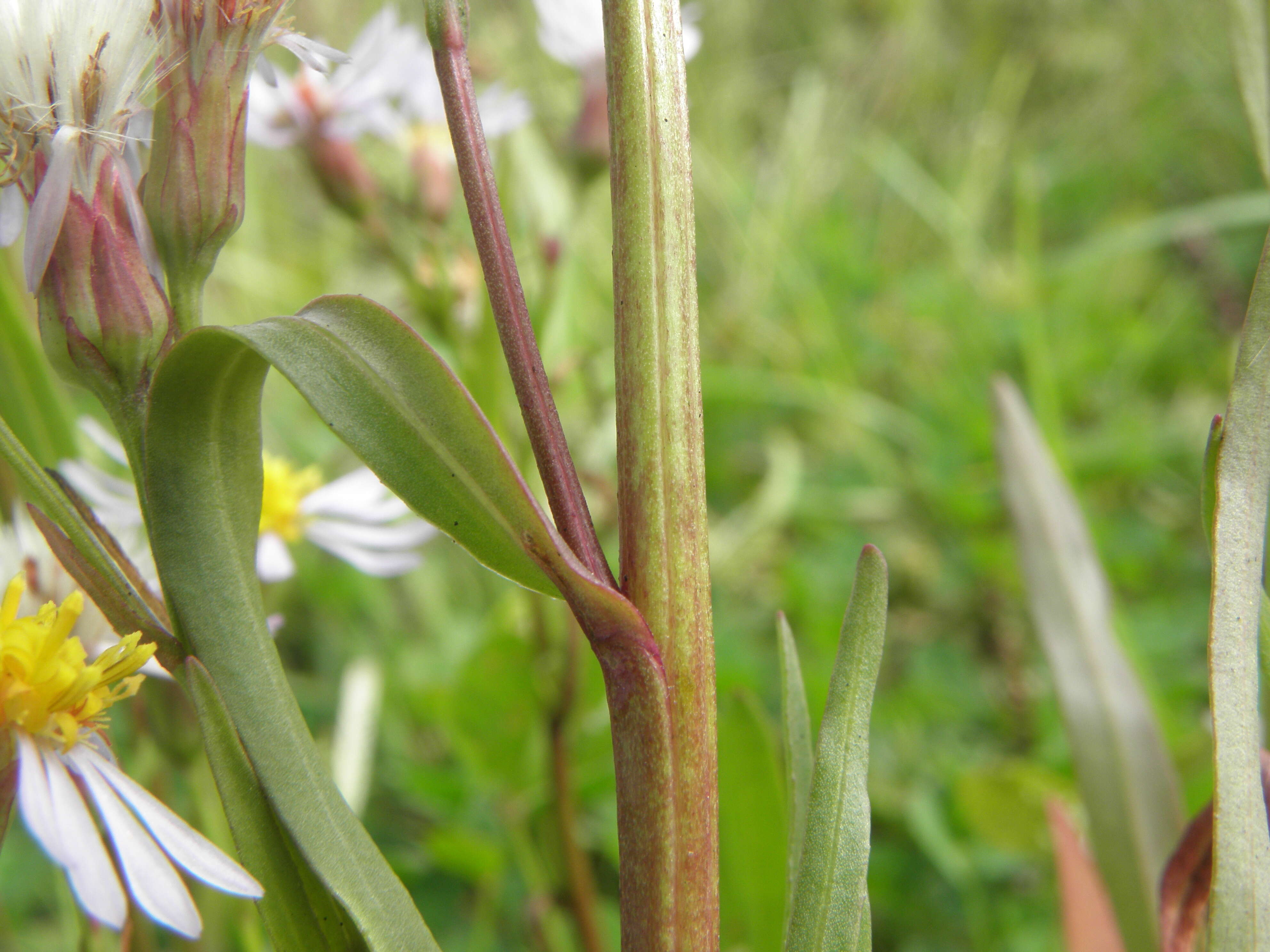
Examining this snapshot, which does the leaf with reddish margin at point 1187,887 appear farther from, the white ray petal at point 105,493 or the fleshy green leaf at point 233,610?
the white ray petal at point 105,493

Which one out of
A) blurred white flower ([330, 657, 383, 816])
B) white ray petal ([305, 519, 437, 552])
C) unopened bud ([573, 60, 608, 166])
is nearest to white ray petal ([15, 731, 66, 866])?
white ray petal ([305, 519, 437, 552])

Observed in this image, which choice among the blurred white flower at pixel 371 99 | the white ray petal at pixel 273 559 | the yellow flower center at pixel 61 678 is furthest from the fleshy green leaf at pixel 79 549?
the blurred white flower at pixel 371 99

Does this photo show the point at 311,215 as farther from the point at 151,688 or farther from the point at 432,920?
the point at 151,688

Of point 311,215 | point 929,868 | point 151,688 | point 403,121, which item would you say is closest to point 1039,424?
point 929,868

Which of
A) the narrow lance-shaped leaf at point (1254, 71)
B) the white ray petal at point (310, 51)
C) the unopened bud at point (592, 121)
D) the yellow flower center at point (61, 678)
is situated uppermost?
the unopened bud at point (592, 121)

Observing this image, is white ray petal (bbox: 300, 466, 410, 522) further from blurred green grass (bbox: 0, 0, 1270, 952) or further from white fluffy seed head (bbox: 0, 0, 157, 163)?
white fluffy seed head (bbox: 0, 0, 157, 163)

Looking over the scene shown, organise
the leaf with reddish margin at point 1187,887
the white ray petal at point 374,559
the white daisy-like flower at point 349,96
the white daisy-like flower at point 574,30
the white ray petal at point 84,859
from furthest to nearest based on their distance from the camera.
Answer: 1. the white daisy-like flower at point 574,30
2. the white daisy-like flower at point 349,96
3. the white ray petal at point 374,559
4. the leaf with reddish margin at point 1187,887
5. the white ray petal at point 84,859

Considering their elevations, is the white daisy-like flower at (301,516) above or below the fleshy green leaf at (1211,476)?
below
